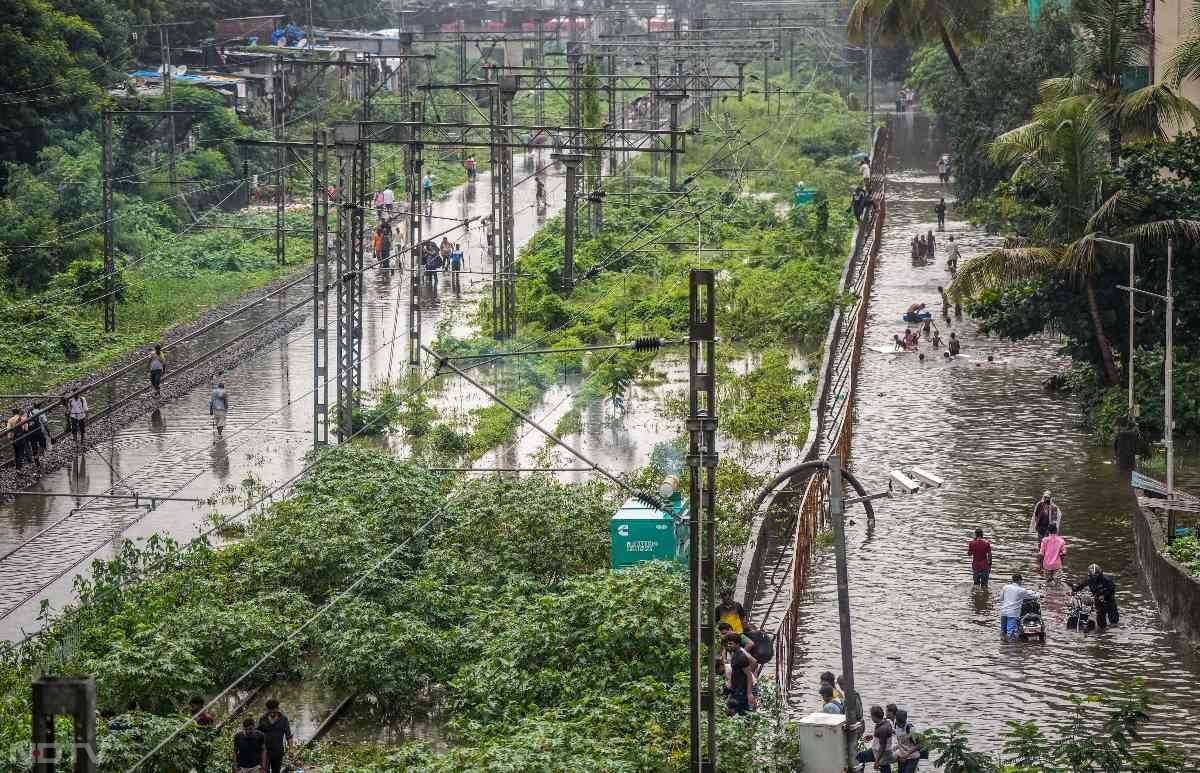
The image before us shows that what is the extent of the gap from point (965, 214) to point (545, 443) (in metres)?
27.3

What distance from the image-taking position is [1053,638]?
2223 centimetres

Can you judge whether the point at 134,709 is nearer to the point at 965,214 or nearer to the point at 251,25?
the point at 965,214

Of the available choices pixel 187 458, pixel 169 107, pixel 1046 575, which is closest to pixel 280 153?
pixel 169 107

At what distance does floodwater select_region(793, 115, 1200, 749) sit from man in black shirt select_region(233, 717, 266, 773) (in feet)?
19.8

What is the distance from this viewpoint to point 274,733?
699 inches

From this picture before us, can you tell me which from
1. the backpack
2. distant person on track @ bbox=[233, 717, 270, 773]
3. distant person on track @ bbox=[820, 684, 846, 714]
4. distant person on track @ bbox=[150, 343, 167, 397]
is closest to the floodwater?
the backpack

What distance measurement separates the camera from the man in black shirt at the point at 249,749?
1755 cm

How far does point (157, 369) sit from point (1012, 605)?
65.4 ft

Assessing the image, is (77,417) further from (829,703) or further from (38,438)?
(829,703)

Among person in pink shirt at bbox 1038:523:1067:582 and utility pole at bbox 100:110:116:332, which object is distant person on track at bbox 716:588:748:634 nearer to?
person in pink shirt at bbox 1038:523:1067:582

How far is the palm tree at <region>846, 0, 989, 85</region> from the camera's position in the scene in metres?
A: 54.1

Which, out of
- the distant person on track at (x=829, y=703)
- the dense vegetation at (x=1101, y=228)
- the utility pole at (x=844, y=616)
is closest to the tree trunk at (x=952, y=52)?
the dense vegetation at (x=1101, y=228)

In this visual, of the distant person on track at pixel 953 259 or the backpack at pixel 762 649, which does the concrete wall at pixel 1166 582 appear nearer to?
the backpack at pixel 762 649

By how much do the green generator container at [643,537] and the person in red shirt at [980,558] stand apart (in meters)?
3.85
